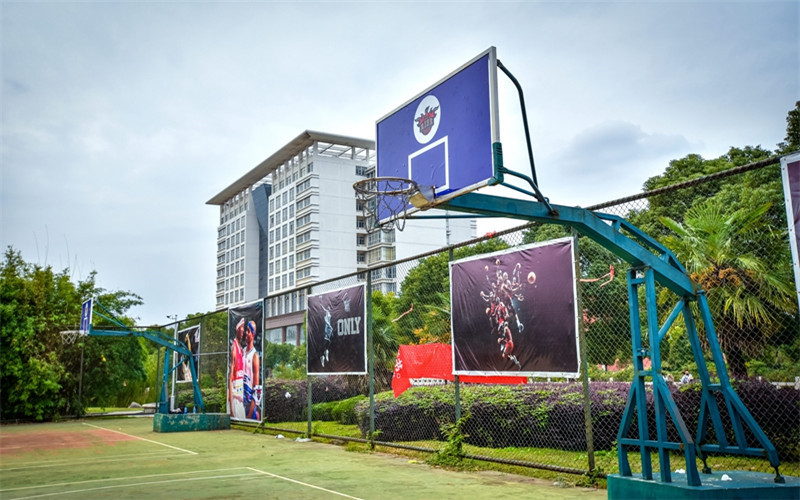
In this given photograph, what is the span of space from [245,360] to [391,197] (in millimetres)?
11255

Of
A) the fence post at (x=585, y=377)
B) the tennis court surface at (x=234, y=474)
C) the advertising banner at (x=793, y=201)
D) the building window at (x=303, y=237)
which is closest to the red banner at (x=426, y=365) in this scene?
the tennis court surface at (x=234, y=474)

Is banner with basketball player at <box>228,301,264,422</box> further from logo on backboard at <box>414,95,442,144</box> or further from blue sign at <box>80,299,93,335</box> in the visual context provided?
logo on backboard at <box>414,95,442,144</box>

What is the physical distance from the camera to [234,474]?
876 cm

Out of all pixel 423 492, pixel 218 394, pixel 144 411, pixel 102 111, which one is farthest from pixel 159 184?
pixel 423 492

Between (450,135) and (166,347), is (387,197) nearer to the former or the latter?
(450,135)

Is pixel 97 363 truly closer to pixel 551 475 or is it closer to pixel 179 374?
pixel 179 374

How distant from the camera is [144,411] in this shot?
87.9 feet

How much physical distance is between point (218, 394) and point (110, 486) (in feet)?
45.0

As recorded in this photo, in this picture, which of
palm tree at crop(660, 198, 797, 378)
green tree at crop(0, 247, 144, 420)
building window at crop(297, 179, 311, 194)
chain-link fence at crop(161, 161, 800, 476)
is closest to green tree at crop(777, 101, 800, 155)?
chain-link fence at crop(161, 161, 800, 476)

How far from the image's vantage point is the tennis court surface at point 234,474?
23.2ft

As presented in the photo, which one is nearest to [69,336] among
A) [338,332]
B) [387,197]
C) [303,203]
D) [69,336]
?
[69,336]

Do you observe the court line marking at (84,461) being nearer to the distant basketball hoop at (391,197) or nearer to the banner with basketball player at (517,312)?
the banner with basketball player at (517,312)

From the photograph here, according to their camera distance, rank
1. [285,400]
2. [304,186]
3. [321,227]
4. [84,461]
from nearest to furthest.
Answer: [84,461] < [285,400] < [321,227] < [304,186]

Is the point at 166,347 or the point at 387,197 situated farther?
the point at 166,347
